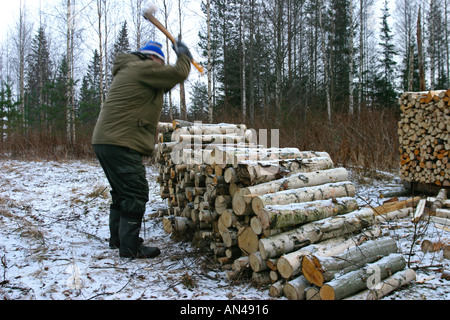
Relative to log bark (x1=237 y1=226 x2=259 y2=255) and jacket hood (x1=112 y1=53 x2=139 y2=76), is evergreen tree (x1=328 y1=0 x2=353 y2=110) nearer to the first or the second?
jacket hood (x1=112 y1=53 x2=139 y2=76)

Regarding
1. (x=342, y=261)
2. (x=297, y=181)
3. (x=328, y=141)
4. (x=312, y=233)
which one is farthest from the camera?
(x=328, y=141)

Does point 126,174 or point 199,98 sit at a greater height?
point 199,98

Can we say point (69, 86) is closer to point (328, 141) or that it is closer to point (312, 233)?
point (328, 141)

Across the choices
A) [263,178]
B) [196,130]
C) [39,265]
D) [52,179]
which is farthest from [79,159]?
[263,178]

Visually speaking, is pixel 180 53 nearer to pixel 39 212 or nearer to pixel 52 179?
pixel 39 212

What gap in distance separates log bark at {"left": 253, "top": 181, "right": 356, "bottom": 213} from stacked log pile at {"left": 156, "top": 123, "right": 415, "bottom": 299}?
1 centimetres

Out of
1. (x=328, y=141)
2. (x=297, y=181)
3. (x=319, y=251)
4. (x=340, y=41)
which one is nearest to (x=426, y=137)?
(x=328, y=141)

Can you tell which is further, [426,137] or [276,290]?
[426,137]

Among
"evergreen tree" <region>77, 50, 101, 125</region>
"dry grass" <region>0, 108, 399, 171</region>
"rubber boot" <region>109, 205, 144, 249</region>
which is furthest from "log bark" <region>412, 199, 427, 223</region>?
"evergreen tree" <region>77, 50, 101, 125</region>

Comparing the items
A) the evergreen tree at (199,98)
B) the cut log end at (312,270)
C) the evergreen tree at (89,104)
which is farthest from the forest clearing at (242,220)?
the evergreen tree at (199,98)

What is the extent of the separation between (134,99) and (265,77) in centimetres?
1434

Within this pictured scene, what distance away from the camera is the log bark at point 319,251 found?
8.35ft

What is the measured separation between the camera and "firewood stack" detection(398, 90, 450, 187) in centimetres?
537

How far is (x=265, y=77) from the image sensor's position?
16781 mm
